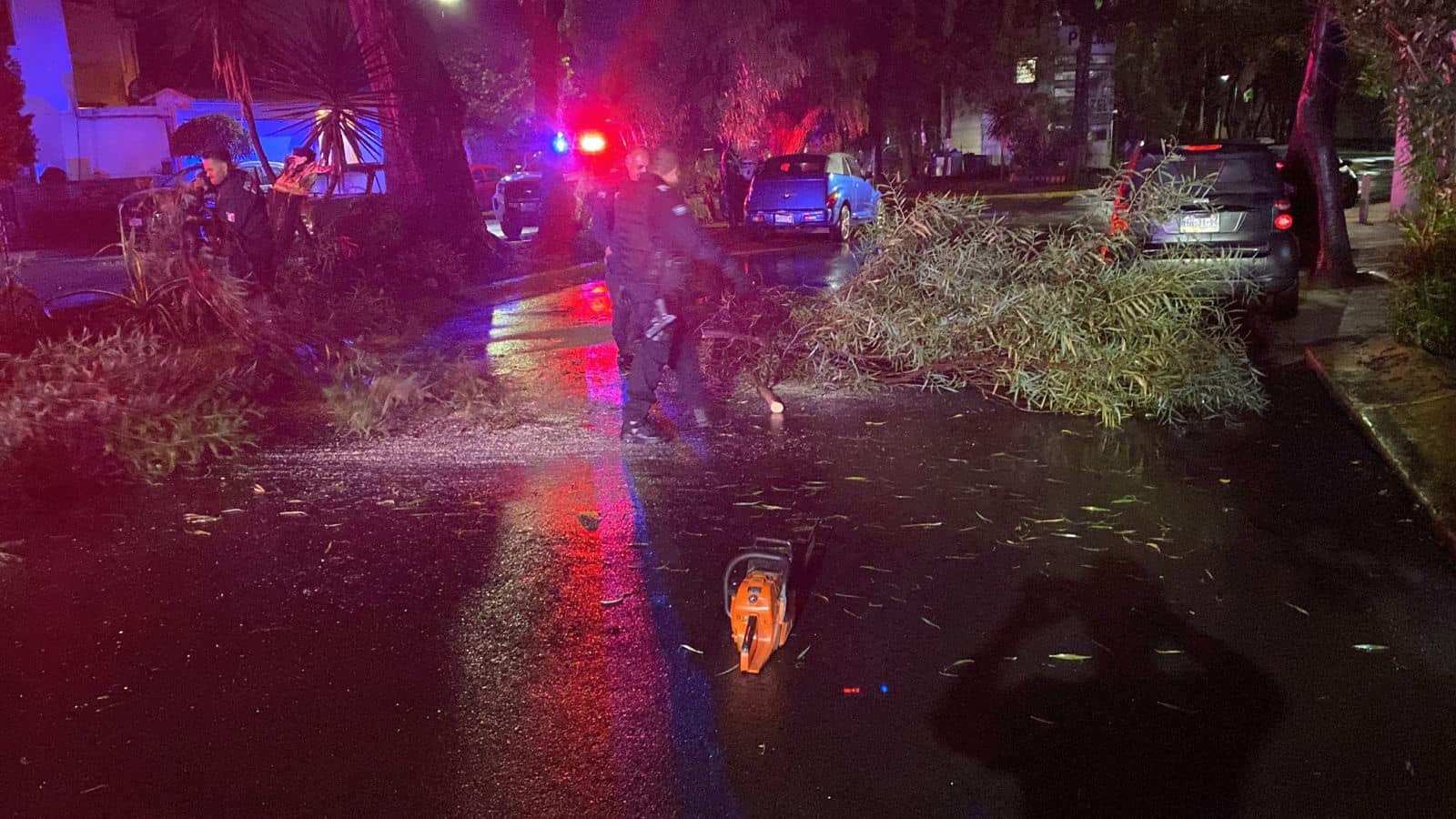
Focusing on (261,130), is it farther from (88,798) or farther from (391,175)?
(88,798)

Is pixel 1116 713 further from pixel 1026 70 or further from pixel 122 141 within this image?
pixel 1026 70

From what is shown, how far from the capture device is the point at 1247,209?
10.1m

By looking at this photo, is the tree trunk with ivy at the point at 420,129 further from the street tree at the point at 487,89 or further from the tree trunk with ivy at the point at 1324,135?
the street tree at the point at 487,89

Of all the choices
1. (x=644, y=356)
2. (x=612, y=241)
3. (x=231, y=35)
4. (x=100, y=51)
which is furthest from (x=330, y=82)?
(x=100, y=51)

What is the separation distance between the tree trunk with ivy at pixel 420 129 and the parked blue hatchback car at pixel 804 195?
260 inches

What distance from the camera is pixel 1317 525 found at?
215 inches

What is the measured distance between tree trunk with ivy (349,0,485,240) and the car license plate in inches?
428

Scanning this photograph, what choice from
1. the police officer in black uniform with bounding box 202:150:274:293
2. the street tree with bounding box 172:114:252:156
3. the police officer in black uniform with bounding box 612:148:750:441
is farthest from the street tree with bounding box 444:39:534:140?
the police officer in black uniform with bounding box 612:148:750:441

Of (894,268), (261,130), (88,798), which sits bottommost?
(88,798)

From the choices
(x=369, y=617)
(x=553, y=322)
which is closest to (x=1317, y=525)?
(x=369, y=617)

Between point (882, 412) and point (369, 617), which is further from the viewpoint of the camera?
point (882, 412)

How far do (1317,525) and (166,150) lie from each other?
1480 inches

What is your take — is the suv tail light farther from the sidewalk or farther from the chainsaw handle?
the chainsaw handle

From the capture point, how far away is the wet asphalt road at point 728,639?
3350mm
